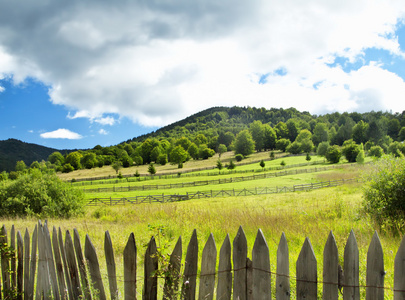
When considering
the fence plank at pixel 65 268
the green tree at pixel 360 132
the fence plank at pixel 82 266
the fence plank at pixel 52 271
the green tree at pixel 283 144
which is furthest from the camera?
the green tree at pixel 283 144

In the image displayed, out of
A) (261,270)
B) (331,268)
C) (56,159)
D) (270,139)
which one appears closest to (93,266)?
(261,270)

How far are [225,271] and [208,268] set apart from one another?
175 mm

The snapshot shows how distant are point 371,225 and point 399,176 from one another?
2.79 m

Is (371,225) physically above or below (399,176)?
below

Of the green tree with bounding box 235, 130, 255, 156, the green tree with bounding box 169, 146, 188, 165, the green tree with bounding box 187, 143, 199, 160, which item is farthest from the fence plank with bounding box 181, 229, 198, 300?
the green tree with bounding box 187, 143, 199, 160

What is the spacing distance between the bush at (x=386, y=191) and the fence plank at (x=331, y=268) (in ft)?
23.9

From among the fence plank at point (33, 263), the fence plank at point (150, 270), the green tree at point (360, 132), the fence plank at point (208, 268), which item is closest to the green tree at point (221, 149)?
the green tree at point (360, 132)

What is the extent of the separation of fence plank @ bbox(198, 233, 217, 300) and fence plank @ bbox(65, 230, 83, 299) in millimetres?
1812

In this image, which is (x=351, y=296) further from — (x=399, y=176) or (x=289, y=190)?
(x=289, y=190)

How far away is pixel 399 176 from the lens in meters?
9.03

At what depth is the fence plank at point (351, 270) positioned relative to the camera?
2.25m

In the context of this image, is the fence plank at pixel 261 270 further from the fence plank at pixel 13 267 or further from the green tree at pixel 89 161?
the green tree at pixel 89 161

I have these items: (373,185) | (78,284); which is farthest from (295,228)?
(78,284)

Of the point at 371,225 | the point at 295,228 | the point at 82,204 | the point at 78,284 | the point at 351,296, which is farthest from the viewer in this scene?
the point at 82,204
